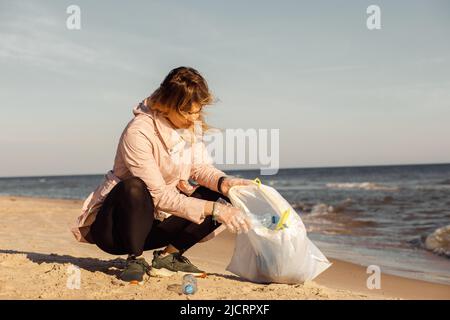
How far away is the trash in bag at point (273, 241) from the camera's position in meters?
3.15

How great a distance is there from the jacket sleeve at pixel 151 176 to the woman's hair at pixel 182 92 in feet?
0.79

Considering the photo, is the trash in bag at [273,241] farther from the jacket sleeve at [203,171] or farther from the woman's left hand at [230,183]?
the jacket sleeve at [203,171]

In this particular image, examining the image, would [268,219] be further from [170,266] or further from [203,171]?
[170,266]

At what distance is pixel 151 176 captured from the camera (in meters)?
2.98

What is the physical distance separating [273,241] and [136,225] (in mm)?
861

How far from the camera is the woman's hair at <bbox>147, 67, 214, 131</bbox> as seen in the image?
2928mm

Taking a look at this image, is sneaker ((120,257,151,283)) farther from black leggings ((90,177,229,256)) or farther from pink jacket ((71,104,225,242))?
pink jacket ((71,104,225,242))

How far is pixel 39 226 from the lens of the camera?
738 centimetres

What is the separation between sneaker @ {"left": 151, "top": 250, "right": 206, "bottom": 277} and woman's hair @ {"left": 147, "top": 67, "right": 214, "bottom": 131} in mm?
1029


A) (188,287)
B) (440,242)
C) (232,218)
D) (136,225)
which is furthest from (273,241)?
(440,242)

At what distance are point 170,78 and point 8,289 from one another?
1.56 m

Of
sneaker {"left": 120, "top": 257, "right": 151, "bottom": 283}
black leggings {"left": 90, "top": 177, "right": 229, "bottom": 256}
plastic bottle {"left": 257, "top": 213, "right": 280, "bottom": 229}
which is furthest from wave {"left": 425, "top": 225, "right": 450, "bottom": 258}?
sneaker {"left": 120, "top": 257, "right": 151, "bottom": 283}
